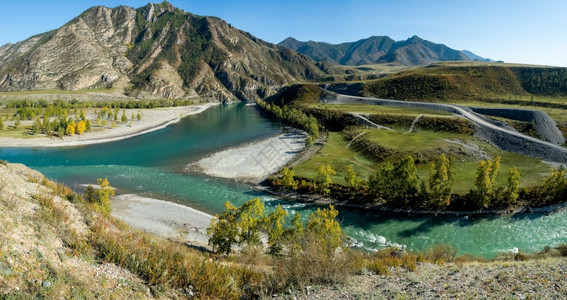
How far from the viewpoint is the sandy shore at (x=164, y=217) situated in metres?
40.7

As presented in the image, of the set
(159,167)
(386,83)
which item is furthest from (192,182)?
(386,83)

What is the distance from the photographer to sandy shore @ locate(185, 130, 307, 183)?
70.8 meters

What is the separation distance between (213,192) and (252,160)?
974 inches

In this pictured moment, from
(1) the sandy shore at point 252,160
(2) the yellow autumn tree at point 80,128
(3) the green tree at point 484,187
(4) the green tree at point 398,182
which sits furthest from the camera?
(2) the yellow autumn tree at point 80,128

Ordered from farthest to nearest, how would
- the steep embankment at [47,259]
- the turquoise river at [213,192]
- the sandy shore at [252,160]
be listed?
the sandy shore at [252,160]
the turquoise river at [213,192]
the steep embankment at [47,259]

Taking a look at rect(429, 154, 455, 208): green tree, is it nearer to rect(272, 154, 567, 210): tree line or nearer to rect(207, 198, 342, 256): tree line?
rect(272, 154, 567, 210): tree line

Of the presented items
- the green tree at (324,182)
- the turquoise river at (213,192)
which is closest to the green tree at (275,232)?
the turquoise river at (213,192)

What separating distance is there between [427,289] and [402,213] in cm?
3791

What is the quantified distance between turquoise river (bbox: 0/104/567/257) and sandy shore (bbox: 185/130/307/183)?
472cm

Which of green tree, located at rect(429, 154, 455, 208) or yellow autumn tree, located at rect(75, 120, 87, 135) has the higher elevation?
yellow autumn tree, located at rect(75, 120, 87, 135)

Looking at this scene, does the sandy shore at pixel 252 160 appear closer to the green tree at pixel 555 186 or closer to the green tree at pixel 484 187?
the green tree at pixel 484 187

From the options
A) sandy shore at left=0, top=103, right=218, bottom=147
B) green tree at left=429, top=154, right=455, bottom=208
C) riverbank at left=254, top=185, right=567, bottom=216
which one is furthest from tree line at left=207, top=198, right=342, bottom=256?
sandy shore at left=0, top=103, right=218, bottom=147

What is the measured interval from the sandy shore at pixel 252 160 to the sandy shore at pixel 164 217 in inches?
758

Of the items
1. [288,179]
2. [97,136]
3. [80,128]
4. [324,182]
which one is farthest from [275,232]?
[80,128]
